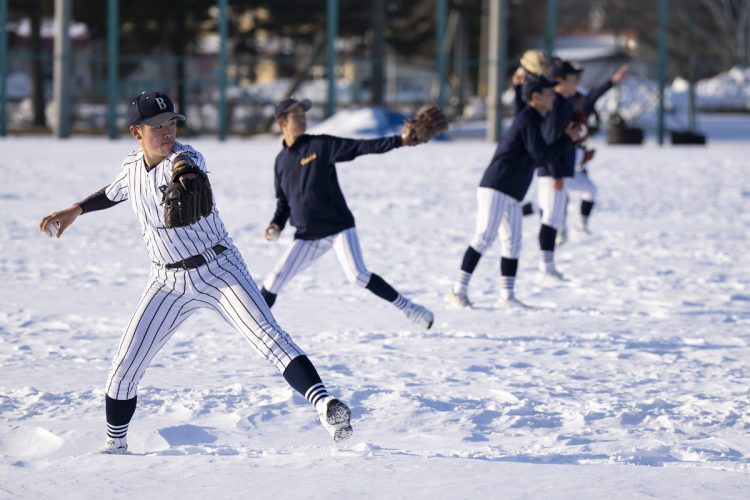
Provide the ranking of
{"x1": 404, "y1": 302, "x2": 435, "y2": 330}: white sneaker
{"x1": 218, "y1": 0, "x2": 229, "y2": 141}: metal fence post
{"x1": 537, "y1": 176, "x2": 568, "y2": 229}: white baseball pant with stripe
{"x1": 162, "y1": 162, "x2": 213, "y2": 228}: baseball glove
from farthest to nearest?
{"x1": 218, "y1": 0, "x2": 229, "y2": 141}: metal fence post → {"x1": 537, "y1": 176, "x2": 568, "y2": 229}: white baseball pant with stripe → {"x1": 404, "y1": 302, "x2": 435, "y2": 330}: white sneaker → {"x1": 162, "y1": 162, "x2": 213, "y2": 228}: baseball glove

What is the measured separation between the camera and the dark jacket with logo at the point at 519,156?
9.20 meters

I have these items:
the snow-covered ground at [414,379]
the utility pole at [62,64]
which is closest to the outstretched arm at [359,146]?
the snow-covered ground at [414,379]

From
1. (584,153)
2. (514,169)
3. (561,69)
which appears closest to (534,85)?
(514,169)

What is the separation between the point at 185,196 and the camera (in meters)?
4.96

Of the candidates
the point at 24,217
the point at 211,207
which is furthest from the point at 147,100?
the point at 24,217

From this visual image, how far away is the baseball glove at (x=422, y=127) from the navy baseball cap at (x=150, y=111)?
1.75 m

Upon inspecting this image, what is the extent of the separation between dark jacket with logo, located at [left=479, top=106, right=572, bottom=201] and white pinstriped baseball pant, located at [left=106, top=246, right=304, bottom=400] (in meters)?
4.26

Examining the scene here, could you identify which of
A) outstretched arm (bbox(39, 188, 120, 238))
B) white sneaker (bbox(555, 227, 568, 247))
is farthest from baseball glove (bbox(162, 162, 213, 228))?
white sneaker (bbox(555, 227, 568, 247))

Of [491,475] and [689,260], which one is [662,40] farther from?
[491,475]

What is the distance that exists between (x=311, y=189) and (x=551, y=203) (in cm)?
→ 372

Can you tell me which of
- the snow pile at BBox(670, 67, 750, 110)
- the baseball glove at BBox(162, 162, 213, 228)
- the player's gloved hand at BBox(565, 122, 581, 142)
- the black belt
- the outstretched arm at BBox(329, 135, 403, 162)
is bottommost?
the black belt

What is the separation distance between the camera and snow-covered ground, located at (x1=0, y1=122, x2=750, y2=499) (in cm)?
502

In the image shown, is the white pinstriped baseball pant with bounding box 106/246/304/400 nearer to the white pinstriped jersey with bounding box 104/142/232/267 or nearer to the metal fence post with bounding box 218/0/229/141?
the white pinstriped jersey with bounding box 104/142/232/267

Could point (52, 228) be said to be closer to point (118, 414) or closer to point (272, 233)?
point (118, 414)
